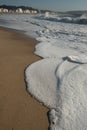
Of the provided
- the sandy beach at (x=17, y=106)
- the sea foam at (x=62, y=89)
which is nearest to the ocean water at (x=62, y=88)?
the sea foam at (x=62, y=89)

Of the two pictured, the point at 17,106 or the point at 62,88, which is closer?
the point at 17,106

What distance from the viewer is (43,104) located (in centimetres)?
304

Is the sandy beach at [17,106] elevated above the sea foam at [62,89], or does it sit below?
below

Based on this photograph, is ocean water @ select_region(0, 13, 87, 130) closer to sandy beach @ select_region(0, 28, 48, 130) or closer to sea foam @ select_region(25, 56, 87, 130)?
sea foam @ select_region(25, 56, 87, 130)

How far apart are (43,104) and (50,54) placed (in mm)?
2724

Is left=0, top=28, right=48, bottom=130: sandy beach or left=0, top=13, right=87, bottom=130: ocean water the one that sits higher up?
left=0, top=13, right=87, bottom=130: ocean water

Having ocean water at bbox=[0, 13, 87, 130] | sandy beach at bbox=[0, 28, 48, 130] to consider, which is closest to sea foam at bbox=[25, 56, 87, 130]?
ocean water at bbox=[0, 13, 87, 130]

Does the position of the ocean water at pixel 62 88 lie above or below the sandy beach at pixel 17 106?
above

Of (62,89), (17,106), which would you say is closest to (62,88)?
(62,89)

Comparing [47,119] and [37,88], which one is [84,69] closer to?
[37,88]

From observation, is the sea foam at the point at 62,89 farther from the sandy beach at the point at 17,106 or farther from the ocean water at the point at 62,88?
the sandy beach at the point at 17,106

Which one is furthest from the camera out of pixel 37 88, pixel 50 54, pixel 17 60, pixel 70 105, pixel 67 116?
pixel 50 54

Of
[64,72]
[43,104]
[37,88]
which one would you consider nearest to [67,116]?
[43,104]

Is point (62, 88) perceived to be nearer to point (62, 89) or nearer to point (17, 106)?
point (62, 89)
